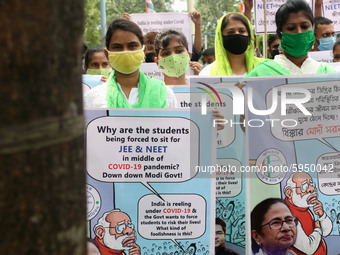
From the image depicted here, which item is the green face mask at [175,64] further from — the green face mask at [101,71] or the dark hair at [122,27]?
the green face mask at [101,71]

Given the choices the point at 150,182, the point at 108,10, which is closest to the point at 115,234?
the point at 150,182

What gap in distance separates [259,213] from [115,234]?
866mm

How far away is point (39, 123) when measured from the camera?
2.81 feet

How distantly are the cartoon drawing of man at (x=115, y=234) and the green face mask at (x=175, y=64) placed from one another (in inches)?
70.2

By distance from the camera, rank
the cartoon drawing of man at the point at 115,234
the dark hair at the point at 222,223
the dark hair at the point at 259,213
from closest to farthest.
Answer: the cartoon drawing of man at the point at 115,234 → the dark hair at the point at 259,213 → the dark hair at the point at 222,223

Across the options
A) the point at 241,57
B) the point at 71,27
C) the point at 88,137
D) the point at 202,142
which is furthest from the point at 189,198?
the point at 71,27

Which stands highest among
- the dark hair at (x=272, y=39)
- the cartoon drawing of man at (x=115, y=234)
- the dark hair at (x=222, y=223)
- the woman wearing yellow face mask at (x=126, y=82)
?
the dark hair at (x=272, y=39)

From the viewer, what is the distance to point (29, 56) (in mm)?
852

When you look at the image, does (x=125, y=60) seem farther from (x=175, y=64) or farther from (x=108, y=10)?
(x=108, y=10)

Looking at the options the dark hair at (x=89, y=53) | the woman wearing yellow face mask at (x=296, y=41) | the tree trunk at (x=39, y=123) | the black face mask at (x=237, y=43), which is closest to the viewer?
the tree trunk at (x=39, y=123)

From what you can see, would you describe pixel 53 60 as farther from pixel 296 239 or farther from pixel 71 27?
pixel 296 239

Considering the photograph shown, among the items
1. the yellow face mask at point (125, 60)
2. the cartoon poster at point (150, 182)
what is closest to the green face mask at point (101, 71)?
the yellow face mask at point (125, 60)

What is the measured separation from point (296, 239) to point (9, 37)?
2.77 meters

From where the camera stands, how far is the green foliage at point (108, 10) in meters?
18.5
